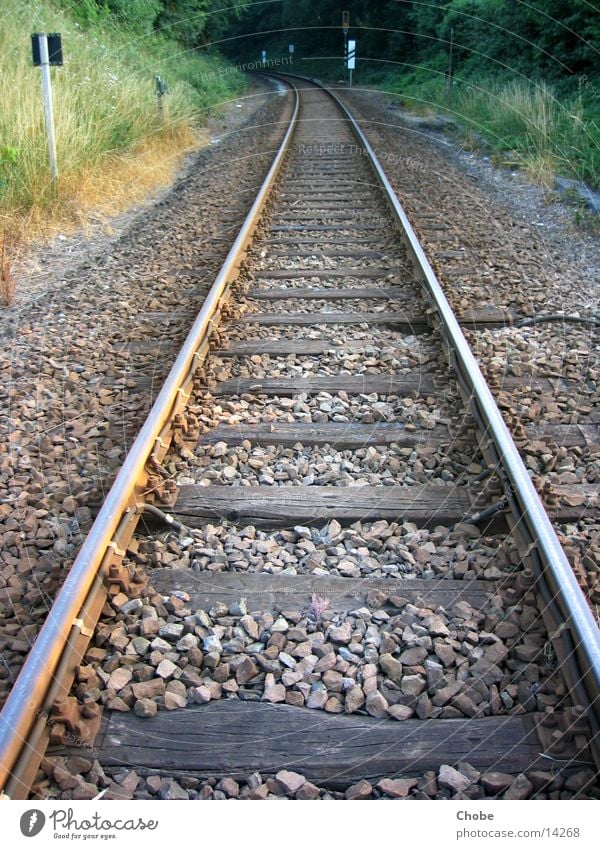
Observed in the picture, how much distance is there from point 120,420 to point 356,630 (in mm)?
1734

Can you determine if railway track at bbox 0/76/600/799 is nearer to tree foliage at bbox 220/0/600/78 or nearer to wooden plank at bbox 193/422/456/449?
wooden plank at bbox 193/422/456/449

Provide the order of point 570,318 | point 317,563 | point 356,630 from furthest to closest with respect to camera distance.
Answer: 1. point 570,318
2. point 317,563
3. point 356,630

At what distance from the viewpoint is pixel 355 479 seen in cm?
308

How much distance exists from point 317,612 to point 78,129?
6.84 metres

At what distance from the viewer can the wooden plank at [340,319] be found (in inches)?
183

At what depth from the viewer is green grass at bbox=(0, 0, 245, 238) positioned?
22.6ft

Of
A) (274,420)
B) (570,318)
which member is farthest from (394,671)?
(570,318)

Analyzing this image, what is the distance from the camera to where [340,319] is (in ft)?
15.5

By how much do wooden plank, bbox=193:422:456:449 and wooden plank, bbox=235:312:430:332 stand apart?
1.32 meters

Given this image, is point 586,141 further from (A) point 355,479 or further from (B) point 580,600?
(B) point 580,600

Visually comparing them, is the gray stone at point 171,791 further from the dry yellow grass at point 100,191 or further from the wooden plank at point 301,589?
the dry yellow grass at point 100,191

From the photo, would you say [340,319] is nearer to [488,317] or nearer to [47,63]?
[488,317]

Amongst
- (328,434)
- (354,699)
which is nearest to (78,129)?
→ (328,434)

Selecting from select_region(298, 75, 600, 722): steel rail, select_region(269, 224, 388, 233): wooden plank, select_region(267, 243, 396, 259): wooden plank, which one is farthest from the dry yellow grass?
select_region(298, 75, 600, 722): steel rail
